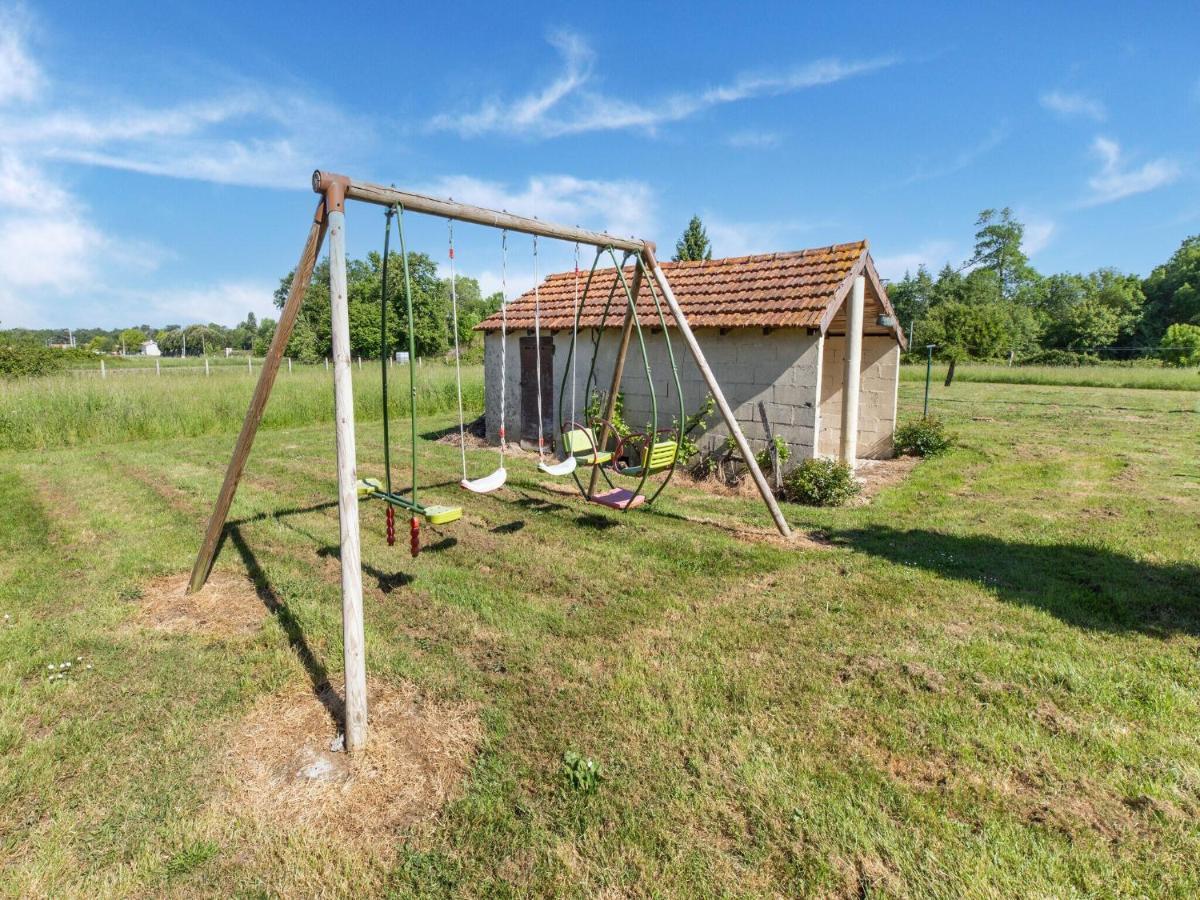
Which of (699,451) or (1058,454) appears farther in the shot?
(1058,454)

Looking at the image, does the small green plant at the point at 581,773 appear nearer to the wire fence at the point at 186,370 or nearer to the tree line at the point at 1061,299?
the wire fence at the point at 186,370

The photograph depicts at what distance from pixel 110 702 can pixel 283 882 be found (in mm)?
1982

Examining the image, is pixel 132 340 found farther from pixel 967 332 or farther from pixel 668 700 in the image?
pixel 668 700

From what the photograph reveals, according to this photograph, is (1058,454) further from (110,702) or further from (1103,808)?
(110,702)

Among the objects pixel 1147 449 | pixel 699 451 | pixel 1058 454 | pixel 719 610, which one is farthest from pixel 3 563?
pixel 1147 449

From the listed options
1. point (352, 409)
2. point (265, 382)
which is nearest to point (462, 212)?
point (265, 382)

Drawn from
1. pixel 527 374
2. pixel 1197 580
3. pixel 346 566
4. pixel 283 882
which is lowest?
pixel 283 882

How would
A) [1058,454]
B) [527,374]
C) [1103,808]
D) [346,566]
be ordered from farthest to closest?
[527,374]
[1058,454]
[346,566]
[1103,808]

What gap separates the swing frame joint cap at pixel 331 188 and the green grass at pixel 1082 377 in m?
29.4

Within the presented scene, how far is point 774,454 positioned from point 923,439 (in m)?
3.93

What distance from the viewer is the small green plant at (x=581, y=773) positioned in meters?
2.87

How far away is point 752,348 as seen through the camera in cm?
913

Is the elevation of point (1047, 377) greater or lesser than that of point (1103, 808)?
greater

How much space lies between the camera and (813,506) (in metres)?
8.02
